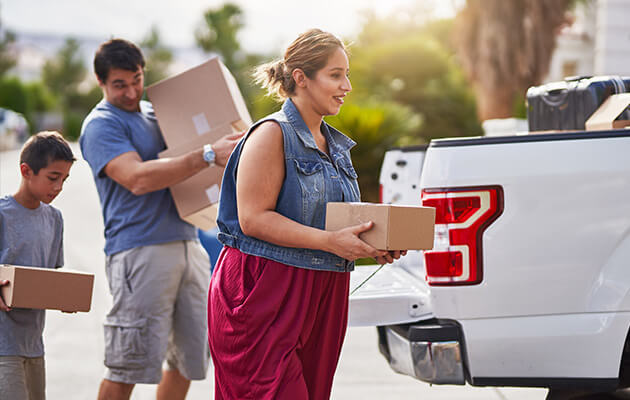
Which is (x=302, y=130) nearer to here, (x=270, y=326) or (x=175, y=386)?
(x=270, y=326)

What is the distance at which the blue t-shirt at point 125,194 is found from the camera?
376cm

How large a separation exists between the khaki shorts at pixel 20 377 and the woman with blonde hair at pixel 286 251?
931mm

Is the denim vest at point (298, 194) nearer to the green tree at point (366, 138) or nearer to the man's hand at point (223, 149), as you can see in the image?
the man's hand at point (223, 149)

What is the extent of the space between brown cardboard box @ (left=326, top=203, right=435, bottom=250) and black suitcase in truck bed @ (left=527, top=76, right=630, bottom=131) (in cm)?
212

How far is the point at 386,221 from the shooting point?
8.06ft

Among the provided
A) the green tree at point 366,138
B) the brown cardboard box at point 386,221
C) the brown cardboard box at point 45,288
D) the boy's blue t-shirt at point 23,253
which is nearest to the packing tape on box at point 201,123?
the boy's blue t-shirt at point 23,253

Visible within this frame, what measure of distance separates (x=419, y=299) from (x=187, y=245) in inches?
49.6

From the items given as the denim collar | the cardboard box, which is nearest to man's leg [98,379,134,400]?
the denim collar

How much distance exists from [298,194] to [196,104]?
1.46 meters

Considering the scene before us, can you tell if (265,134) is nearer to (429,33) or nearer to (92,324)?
(92,324)

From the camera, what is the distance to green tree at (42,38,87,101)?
53.7 meters

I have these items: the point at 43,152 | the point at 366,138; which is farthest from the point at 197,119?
the point at 366,138

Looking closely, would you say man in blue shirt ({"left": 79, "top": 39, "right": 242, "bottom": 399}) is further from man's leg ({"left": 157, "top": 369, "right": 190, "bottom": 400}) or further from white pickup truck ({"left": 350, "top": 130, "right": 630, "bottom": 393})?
white pickup truck ({"left": 350, "top": 130, "right": 630, "bottom": 393})

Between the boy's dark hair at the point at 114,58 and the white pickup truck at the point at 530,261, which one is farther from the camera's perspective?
the boy's dark hair at the point at 114,58
